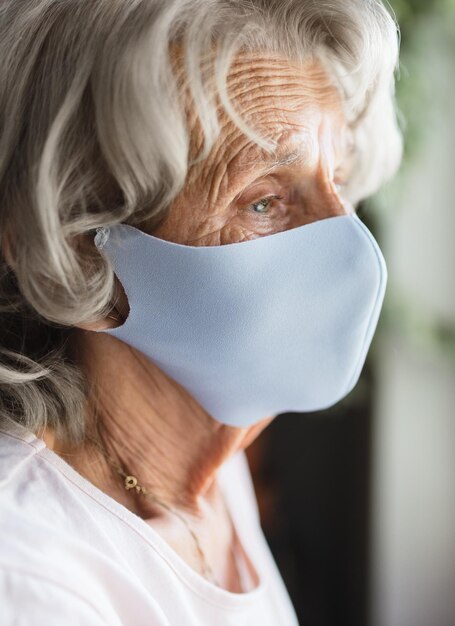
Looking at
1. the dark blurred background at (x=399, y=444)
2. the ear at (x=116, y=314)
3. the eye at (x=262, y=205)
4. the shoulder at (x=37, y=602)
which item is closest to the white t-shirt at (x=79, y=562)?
the shoulder at (x=37, y=602)

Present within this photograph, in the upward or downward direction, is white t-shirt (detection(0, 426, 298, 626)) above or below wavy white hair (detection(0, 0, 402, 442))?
below

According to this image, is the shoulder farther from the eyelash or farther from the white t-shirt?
the eyelash

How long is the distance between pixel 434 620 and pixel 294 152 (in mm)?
1953

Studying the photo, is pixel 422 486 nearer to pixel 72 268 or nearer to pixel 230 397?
pixel 230 397

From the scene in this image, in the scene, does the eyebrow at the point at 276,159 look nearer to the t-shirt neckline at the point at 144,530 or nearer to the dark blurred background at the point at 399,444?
the t-shirt neckline at the point at 144,530

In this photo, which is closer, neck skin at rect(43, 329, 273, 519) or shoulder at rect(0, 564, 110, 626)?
shoulder at rect(0, 564, 110, 626)

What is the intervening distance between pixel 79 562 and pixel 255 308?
37 cm

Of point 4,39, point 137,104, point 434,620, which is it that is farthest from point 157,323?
point 434,620

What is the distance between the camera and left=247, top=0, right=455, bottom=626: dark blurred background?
7.02ft

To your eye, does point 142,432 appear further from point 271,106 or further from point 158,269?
point 271,106

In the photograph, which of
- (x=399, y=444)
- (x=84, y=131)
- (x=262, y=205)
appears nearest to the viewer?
(x=84, y=131)

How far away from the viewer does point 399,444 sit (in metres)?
2.45

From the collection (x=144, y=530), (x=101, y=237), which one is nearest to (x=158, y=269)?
(x=101, y=237)

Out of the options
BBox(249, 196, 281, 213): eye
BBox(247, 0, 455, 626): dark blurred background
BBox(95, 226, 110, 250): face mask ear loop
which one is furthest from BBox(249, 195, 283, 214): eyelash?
BBox(247, 0, 455, 626): dark blurred background
